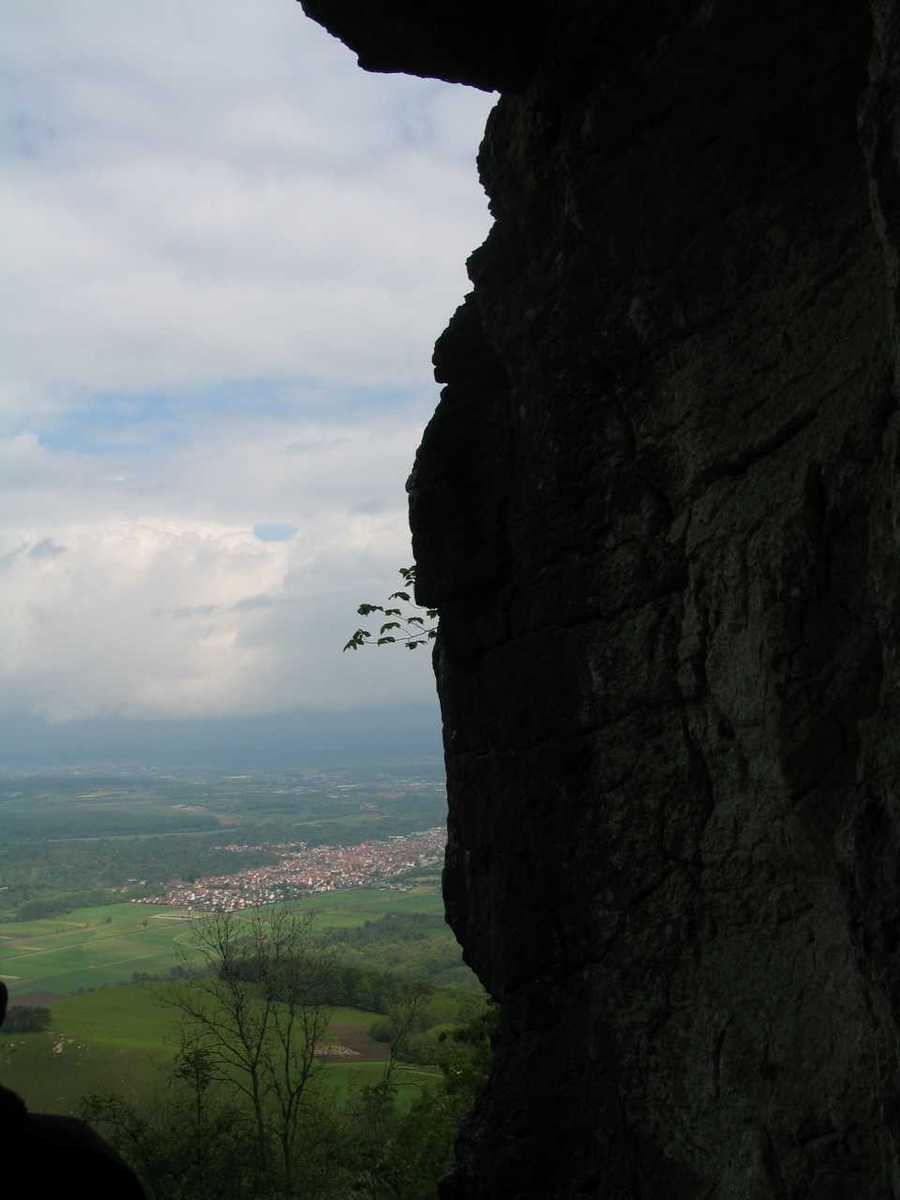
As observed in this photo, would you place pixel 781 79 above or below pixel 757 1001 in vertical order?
above

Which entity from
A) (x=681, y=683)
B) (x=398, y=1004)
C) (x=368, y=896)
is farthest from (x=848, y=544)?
(x=368, y=896)

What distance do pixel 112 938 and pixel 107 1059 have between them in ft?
138

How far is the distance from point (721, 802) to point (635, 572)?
2.11 metres

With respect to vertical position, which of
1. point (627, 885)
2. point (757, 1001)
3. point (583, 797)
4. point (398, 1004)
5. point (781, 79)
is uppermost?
point (781, 79)

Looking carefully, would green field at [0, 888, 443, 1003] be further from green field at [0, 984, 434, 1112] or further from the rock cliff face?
the rock cliff face

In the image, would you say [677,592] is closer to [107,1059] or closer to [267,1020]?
[267,1020]

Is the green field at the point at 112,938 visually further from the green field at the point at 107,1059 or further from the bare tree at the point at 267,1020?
the bare tree at the point at 267,1020

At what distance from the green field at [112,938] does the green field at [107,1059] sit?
1395cm

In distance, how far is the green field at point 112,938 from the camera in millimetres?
65125

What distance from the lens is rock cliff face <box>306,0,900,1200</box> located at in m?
6.20

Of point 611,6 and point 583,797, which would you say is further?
point 583,797

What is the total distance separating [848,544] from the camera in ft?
20.4

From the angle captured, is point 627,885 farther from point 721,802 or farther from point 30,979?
point 30,979

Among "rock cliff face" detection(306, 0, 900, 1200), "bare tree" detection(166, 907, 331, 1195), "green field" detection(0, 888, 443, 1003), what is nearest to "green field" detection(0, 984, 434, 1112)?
"bare tree" detection(166, 907, 331, 1195)
